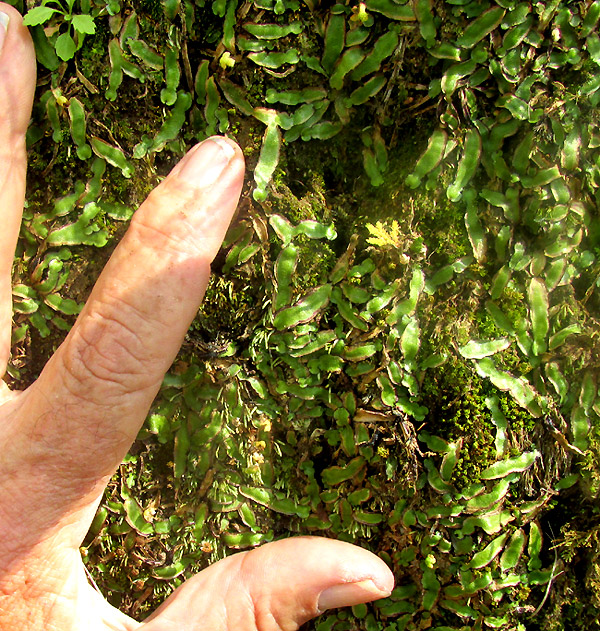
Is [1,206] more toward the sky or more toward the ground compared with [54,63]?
more toward the ground

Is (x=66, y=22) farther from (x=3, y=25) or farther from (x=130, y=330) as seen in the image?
(x=130, y=330)

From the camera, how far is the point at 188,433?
305 centimetres

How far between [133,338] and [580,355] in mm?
1965

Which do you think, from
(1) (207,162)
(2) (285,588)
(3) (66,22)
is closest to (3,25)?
(3) (66,22)

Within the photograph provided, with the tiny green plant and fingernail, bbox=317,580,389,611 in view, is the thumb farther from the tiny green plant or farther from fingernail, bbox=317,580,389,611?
the tiny green plant

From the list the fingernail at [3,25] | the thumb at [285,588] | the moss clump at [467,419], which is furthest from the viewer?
the moss clump at [467,419]

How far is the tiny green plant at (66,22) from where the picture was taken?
2.76m

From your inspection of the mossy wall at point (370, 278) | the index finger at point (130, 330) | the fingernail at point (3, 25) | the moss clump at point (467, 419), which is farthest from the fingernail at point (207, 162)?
the moss clump at point (467, 419)

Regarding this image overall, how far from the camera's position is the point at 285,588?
96.3 inches

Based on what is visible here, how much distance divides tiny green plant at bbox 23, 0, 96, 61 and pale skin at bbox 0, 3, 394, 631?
2.58 ft

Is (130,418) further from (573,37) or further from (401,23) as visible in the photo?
(573,37)

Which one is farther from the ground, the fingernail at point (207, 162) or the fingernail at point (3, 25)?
the fingernail at point (3, 25)

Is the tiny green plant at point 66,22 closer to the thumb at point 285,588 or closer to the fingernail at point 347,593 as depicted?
the thumb at point 285,588

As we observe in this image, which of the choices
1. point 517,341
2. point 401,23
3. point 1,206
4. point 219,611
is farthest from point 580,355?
point 1,206
